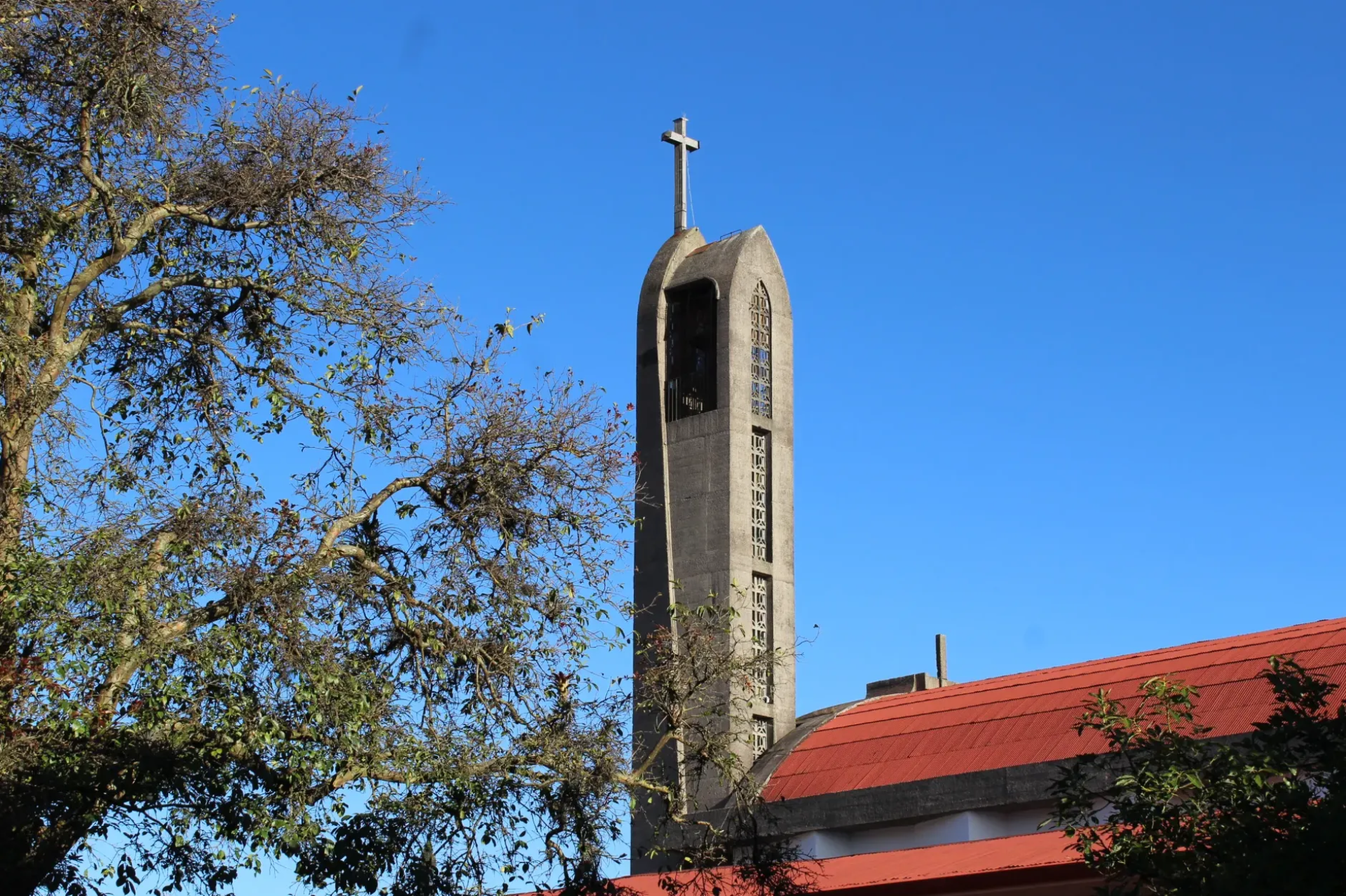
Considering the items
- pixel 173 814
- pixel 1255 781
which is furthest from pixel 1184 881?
pixel 173 814

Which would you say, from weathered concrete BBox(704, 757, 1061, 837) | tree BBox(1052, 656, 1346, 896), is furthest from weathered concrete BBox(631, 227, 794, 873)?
tree BBox(1052, 656, 1346, 896)

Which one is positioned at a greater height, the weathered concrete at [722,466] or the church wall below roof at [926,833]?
the weathered concrete at [722,466]

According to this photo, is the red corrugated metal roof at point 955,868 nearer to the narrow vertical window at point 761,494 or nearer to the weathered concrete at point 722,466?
the weathered concrete at point 722,466

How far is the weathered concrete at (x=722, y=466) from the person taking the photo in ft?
106

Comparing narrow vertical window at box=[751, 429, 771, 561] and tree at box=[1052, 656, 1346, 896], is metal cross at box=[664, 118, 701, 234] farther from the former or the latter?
tree at box=[1052, 656, 1346, 896]

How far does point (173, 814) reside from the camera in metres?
12.0

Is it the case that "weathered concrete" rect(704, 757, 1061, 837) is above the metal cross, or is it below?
below

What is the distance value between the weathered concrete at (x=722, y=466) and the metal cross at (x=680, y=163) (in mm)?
1497

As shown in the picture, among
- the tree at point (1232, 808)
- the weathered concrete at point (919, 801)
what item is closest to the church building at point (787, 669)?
the weathered concrete at point (919, 801)

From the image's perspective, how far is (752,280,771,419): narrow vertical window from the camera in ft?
111

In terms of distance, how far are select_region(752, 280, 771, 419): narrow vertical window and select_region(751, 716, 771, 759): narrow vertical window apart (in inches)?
242

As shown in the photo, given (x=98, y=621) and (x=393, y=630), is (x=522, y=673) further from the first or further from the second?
(x=98, y=621)

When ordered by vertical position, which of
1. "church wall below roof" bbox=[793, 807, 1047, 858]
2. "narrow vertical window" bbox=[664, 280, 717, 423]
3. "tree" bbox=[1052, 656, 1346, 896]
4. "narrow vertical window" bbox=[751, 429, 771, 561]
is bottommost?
"tree" bbox=[1052, 656, 1346, 896]

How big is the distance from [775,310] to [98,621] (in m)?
23.8
